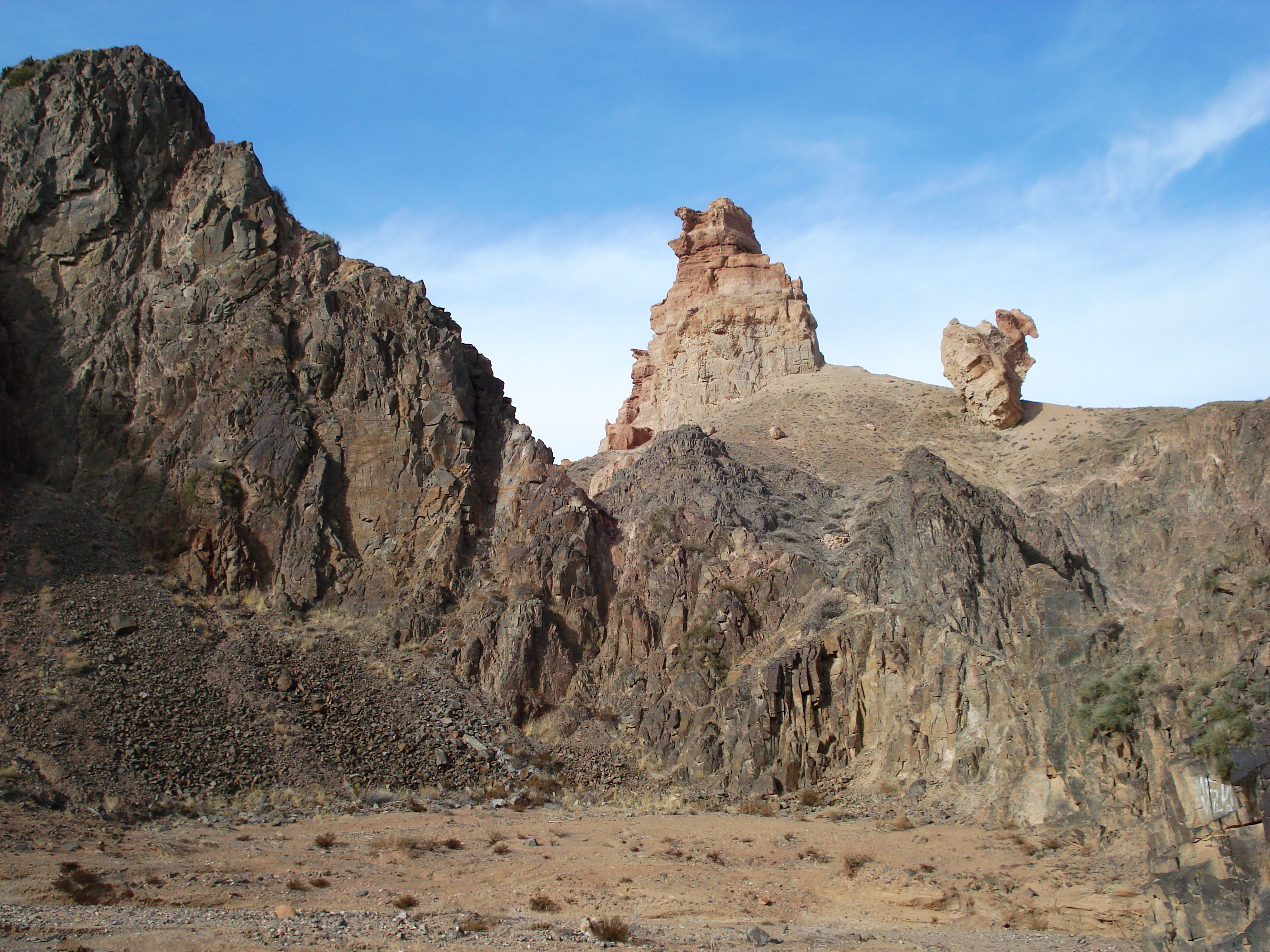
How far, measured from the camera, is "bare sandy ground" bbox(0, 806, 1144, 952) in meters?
16.0

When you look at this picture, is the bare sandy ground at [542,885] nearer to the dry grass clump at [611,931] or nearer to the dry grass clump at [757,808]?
the dry grass clump at [611,931]

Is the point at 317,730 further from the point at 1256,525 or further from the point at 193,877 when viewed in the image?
the point at 1256,525

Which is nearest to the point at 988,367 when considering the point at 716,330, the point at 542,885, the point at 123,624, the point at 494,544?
the point at 716,330

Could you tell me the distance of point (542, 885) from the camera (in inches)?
783

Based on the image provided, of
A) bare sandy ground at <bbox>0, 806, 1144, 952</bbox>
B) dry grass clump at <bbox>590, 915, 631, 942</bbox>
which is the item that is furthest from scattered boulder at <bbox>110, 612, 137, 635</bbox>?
dry grass clump at <bbox>590, 915, 631, 942</bbox>

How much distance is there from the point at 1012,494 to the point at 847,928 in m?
25.7

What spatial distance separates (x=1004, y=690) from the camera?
2628cm

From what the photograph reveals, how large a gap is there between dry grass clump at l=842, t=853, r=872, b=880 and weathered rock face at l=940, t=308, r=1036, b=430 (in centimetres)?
3095

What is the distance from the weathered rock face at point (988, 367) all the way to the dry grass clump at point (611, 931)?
122ft

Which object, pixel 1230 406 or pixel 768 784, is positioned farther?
pixel 1230 406

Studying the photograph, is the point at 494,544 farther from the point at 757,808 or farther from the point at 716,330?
the point at 716,330

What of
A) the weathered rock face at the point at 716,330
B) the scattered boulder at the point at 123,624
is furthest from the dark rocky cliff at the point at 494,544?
the weathered rock face at the point at 716,330

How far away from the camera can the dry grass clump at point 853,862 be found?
20922 mm

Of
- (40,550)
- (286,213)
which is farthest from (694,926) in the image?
(286,213)
